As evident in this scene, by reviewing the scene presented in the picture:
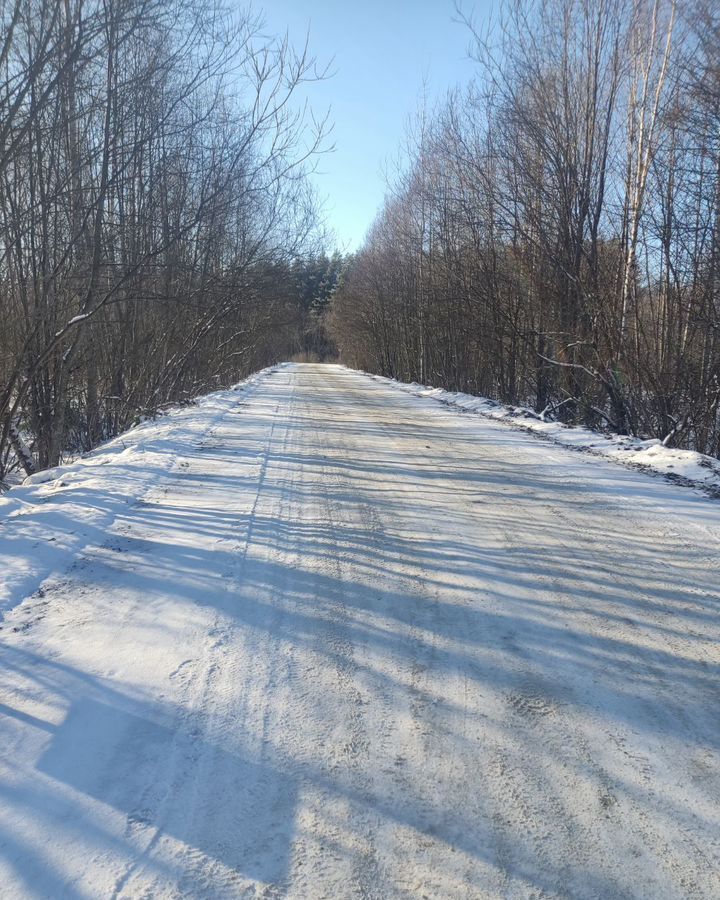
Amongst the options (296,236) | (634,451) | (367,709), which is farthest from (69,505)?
(296,236)

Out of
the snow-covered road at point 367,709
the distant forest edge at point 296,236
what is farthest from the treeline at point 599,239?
the snow-covered road at point 367,709

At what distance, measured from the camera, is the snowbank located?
402cm

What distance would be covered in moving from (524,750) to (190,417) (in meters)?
11.4

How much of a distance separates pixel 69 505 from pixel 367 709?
398 cm

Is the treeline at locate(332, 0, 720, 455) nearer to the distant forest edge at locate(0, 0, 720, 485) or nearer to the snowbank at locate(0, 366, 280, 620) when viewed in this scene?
the distant forest edge at locate(0, 0, 720, 485)

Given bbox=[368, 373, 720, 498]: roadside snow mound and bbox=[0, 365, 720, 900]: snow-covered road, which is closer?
bbox=[0, 365, 720, 900]: snow-covered road

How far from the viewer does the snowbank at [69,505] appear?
402cm

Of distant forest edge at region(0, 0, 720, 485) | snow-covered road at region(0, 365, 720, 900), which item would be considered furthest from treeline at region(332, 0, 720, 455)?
snow-covered road at region(0, 365, 720, 900)

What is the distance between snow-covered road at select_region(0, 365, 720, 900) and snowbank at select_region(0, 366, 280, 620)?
0.12 meters

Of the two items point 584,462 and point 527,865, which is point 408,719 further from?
point 584,462

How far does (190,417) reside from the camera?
12.6 metres

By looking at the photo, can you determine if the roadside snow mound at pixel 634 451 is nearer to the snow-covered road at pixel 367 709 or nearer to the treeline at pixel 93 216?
the snow-covered road at pixel 367 709

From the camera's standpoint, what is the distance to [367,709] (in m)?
2.48

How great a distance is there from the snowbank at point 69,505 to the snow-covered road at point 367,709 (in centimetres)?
12
